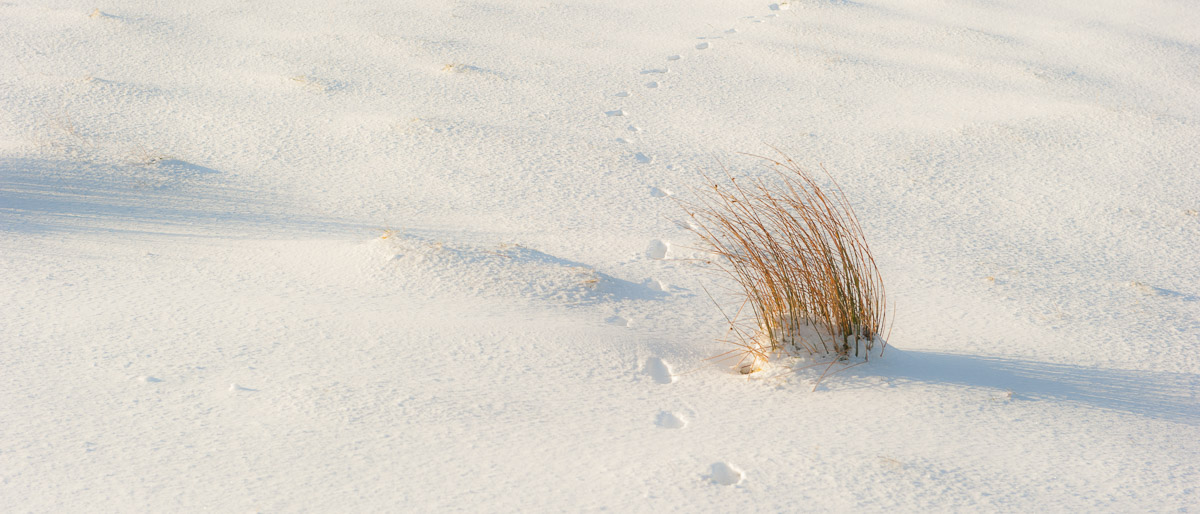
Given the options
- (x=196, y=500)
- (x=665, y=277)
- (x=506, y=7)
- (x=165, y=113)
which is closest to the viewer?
(x=196, y=500)

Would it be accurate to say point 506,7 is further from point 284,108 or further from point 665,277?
point 665,277

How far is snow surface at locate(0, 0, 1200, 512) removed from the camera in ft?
4.65

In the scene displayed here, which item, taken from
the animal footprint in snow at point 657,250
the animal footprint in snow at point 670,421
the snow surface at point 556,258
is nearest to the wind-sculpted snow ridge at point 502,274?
the snow surface at point 556,258

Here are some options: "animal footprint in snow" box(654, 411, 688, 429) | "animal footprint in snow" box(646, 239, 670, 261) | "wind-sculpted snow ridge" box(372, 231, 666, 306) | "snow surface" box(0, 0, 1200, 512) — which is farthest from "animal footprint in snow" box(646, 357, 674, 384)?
"animal footprint in snow" box(646, 239, 670, 261)

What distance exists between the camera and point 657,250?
7.64 ft

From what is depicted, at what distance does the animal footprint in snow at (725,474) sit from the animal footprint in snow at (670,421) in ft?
0.47

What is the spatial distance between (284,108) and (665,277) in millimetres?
1700

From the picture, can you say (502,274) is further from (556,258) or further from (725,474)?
(725,474)

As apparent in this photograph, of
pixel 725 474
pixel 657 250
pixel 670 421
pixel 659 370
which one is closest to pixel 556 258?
pixel 657 250

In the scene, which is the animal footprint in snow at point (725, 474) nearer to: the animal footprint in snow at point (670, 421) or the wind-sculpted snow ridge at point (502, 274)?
the animal footprint in snow at point (670, 421)

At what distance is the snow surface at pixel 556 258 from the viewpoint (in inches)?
55.7

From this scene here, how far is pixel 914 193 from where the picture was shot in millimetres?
2707

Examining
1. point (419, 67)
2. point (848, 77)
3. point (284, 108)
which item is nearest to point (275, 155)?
point (284, 108)

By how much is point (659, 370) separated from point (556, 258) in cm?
57
